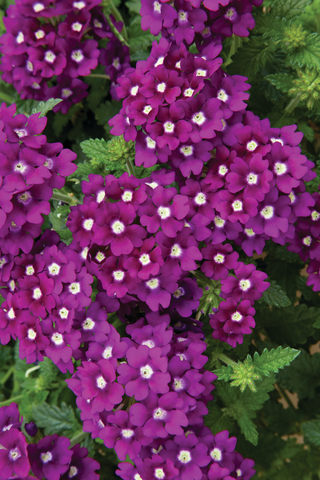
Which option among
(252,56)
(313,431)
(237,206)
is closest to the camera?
(237,206)

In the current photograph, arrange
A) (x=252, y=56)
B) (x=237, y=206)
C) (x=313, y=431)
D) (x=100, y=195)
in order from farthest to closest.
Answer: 1. (x=313, y=431)
2. (x=252, y=56)
3. (x=100, y=195)
4. (x=237, y=206)

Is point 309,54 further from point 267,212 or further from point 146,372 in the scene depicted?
point 146,372

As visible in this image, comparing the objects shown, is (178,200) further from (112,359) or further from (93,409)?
(93,409)

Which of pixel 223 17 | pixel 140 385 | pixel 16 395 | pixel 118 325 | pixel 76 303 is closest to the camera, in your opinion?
pixel 140 385

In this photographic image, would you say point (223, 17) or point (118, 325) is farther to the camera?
point (118, 325)

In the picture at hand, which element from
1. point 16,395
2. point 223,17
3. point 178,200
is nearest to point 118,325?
point 178,200

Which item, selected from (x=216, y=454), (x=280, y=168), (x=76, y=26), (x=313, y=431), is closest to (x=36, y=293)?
(x=216, y=454)

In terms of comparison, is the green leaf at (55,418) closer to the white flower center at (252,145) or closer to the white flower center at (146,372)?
the white flower center at (146,372)
